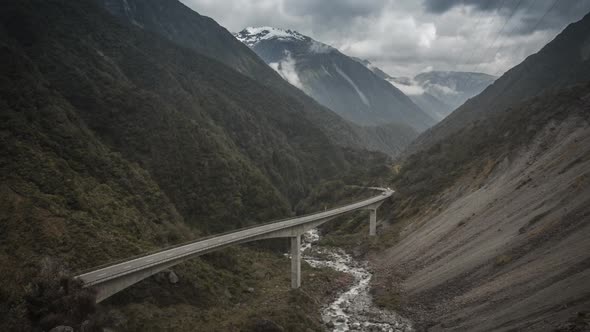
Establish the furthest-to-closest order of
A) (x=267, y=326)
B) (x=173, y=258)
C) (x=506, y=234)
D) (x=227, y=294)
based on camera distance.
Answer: (x=227, y=294)
(x=506, y=234)
(x=173, y=258)
(x=267, y=326)

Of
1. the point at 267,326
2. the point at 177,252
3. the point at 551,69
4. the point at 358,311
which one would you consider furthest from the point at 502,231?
the point at 551,69

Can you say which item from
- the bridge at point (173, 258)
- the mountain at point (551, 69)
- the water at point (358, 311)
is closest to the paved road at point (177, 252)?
the bridge at point (173, 258)

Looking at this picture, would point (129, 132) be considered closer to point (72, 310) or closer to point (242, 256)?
point (242, 256)

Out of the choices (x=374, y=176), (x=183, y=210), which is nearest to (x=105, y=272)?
(x=183, y=210)

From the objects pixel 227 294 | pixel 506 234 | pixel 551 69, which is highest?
pixel 551 69

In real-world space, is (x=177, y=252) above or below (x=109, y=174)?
below

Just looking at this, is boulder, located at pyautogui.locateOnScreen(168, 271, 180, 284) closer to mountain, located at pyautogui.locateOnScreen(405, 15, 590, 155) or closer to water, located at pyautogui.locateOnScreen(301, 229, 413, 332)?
water, located at pyautogui.locateOnScreen(301, 229, 413, 332)

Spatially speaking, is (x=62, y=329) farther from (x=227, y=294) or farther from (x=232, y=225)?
(x=232, y=225)
